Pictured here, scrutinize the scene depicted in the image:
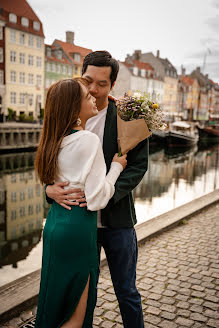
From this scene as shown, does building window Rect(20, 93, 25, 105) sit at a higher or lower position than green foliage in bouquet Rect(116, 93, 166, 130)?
higher

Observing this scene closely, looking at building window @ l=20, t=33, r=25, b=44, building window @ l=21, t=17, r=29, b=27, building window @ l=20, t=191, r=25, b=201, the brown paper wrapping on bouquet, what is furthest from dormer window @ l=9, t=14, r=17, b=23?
the brown paper wrapping on bouquet

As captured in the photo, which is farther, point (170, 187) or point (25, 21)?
point (25, 21)

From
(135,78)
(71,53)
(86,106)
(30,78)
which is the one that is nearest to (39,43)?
(30,78)

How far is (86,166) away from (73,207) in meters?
0.26

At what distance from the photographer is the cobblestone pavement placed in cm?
305

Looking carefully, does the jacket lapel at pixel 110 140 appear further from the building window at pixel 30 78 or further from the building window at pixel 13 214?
the building window at pixel 30 78

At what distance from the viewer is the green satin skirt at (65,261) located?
1.89 meters

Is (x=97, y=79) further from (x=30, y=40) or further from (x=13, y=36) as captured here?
(x=30, y=40)

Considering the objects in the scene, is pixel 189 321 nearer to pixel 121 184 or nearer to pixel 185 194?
pixel 121 184

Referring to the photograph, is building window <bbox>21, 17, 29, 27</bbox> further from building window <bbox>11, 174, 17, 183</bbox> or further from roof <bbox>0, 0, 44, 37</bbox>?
building window <bbox>11, 174, 17, 183</bbox>

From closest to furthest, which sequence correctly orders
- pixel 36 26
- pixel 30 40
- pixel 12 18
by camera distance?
pixel 12 18 → pixel 30 40 → pixel 36 26

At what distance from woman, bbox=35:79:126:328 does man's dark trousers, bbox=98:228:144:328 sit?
29 centimetres

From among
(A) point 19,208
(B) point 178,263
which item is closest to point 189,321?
(B) point 178,263

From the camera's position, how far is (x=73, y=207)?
1.92 meters
